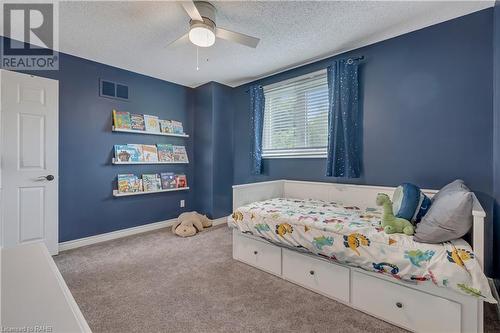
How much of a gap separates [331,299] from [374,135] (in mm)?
1771

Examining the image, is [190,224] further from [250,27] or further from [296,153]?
[250,27]

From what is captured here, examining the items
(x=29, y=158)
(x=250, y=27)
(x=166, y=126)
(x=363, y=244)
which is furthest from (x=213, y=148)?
(x=363, y=244)

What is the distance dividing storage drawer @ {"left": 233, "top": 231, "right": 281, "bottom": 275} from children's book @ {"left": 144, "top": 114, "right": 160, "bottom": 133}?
2.10 m

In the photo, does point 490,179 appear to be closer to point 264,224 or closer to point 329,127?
point 329,127

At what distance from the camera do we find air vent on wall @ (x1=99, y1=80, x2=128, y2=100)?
10.2 feet

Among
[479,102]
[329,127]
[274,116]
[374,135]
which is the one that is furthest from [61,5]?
[479,102]

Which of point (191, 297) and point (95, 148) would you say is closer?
point (191, 297)

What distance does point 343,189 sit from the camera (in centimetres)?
277

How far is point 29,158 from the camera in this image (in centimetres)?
254

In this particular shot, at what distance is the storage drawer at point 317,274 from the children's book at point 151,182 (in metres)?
2.33

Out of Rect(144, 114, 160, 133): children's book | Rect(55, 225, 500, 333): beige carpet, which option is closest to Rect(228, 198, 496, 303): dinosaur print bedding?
Rect(55, 225, 500, 333): beige carpet

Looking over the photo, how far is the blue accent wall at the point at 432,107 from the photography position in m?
2.01

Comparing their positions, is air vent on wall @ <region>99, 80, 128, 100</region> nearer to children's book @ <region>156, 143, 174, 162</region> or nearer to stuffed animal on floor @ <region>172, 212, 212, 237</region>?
children's book @ <region>156, 143, 174, 162</region>

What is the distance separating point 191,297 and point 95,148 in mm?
2398
